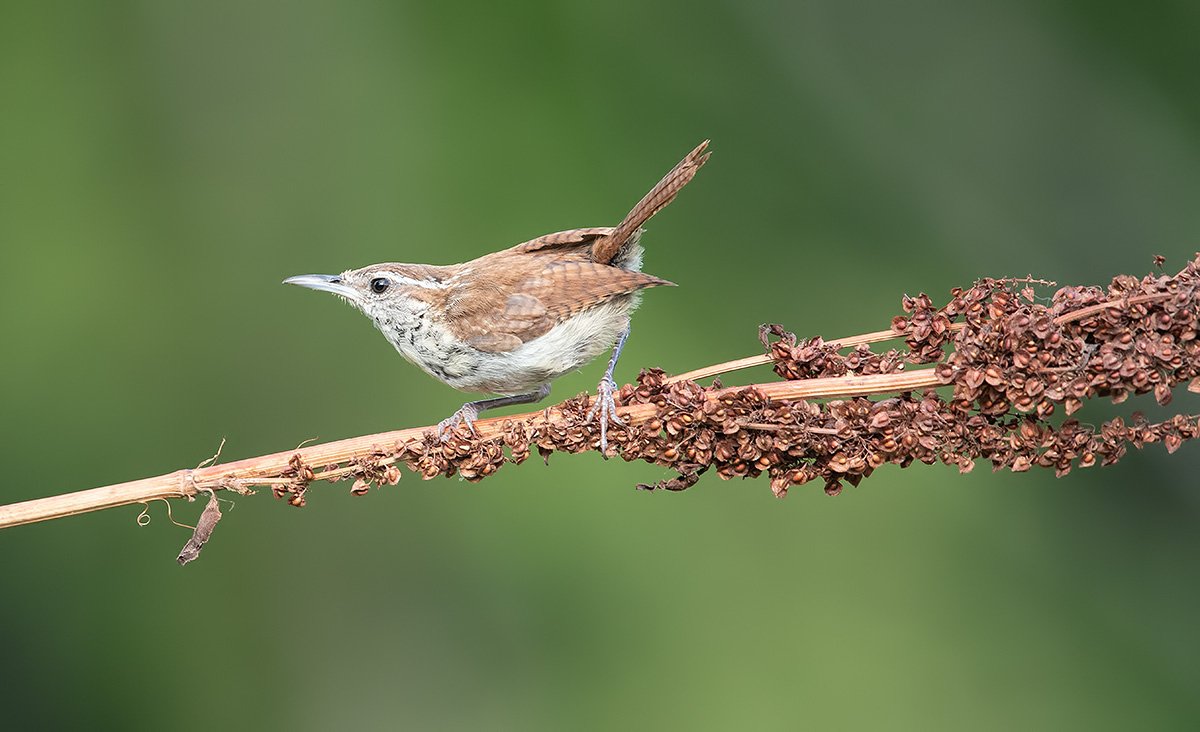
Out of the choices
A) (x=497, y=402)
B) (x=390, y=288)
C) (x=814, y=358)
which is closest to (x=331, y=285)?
(x=390, y=288)

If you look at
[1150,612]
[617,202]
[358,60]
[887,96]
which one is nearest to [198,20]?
[358,60]

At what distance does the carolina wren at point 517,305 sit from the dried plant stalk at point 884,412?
0.65m

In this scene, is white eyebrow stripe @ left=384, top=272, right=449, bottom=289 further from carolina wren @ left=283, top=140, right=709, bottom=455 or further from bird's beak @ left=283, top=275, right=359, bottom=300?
bird's beak @ left=283, top=275, right=359, bottom=300

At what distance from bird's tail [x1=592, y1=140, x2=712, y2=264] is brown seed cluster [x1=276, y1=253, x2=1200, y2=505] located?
0.82 metres

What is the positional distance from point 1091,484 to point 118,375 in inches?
167

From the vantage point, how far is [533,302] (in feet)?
11.4

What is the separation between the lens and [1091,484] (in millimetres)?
5004

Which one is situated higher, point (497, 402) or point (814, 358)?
point (497, 402)

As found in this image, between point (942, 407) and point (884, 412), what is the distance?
118mm

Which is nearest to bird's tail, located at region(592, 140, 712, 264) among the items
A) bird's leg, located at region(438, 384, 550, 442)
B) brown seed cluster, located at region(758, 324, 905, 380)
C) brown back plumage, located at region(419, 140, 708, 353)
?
brown back plumage, located at region(419, 140, 708, 353)

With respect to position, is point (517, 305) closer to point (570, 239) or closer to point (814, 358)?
point (570, 239)

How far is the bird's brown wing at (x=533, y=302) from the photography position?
11.2 feet

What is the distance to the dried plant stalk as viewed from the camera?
2.33 m

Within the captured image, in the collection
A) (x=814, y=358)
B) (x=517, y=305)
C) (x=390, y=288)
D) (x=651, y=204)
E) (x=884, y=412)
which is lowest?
(x=884, y=412)
